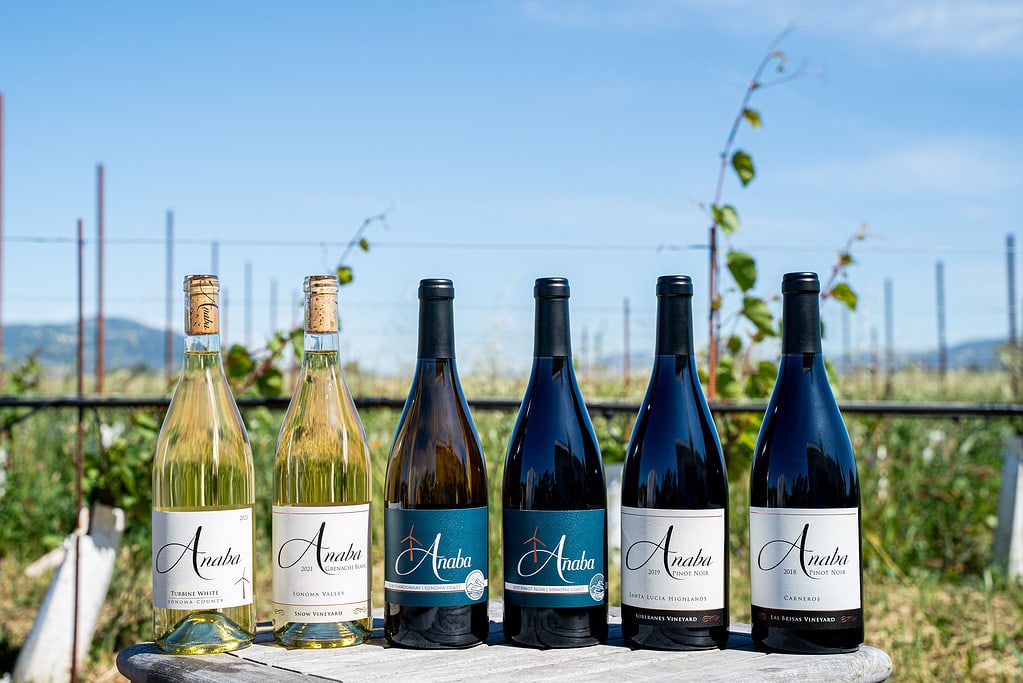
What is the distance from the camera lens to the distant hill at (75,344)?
6614mm

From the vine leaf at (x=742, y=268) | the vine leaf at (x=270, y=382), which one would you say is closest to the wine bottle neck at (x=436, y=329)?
the vine leaf at (x=742, y=268)

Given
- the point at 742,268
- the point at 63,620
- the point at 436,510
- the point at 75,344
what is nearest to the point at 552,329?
the point at 436,510

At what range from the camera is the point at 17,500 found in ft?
16.9

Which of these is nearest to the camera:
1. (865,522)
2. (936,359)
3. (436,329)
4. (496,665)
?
(496,665)

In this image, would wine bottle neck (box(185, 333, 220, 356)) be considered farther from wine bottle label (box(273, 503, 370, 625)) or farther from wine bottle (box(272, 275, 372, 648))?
wine bottle label (box(273, 503, 370, 625))

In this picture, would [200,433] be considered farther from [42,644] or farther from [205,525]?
[42,644]

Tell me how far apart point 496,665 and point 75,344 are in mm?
6611

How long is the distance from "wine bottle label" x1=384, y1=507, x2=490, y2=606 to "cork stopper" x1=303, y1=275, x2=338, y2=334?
285 mm

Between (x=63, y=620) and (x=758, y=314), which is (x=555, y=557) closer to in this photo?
(x=758, y=314)

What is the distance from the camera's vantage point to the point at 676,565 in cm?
135

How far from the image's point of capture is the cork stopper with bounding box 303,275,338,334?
136 centimetres

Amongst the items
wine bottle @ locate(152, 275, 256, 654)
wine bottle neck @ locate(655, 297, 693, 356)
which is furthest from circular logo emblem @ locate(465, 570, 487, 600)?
wine bottle neck @ locate(655, 297, 693, 356)

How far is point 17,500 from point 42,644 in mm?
1824

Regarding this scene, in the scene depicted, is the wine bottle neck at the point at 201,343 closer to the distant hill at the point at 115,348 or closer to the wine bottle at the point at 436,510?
the wine bottle at the point at 436,510
